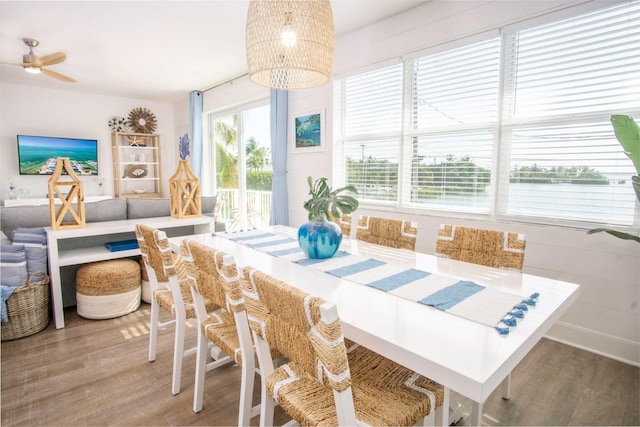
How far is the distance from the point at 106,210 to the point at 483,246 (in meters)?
3.15

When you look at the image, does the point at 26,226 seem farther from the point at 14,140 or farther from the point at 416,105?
the point at 14,140

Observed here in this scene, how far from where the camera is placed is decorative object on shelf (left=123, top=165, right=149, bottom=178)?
23.0ft

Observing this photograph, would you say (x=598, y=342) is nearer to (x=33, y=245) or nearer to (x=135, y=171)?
(x=33, y=245)

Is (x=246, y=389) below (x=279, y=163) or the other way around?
below

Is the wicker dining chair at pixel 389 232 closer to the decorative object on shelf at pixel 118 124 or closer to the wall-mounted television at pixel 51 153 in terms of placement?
the wall-mounted television at pixel 51 153

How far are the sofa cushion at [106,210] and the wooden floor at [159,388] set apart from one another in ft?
3.49

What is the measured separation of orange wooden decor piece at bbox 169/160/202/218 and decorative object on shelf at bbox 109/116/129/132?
4.38 metres

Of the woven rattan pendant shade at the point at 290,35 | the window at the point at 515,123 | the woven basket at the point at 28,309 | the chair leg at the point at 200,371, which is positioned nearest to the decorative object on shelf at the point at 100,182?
the woven basket at the point at 28,309

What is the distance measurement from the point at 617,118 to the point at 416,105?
→ 1.66m

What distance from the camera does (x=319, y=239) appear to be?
6.33ft

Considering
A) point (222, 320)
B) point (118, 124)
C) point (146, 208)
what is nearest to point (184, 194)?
point (146, 208)

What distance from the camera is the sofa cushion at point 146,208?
11.2ft

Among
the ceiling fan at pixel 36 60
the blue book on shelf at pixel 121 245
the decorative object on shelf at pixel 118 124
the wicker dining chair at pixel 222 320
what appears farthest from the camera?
the decorative object on shelf at pixel 118 124

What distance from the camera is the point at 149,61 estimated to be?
15.3ft
